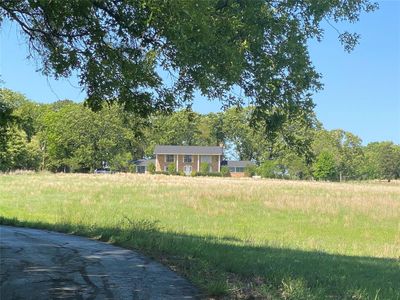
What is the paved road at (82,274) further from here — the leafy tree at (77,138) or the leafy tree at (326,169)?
the leafy tree at (326,169)

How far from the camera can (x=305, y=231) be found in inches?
1014

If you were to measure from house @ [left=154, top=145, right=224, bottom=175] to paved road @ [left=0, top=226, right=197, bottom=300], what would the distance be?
10126 cm

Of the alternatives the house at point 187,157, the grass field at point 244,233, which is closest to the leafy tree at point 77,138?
the house at point 187,157

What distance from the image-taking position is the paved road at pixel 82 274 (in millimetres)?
6668

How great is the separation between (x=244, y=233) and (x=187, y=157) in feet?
299

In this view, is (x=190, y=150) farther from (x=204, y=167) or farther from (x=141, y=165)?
(x=141, y=165)

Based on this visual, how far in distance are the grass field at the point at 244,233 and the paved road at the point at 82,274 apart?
472mm

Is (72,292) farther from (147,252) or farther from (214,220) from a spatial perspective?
(214,220)

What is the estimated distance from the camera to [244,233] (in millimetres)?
22578

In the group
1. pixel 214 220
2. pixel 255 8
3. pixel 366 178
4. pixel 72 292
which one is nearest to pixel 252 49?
pixel 255 8

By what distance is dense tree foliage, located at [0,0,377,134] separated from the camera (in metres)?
5.43

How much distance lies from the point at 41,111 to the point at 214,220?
86.9m

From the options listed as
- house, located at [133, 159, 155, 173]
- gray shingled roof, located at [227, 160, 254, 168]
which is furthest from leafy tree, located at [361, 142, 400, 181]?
house, located at [133, 159, 155, 173]

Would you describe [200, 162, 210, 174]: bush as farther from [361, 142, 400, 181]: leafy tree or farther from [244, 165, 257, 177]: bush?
[361, 142, 400, 181]: leafy tree
